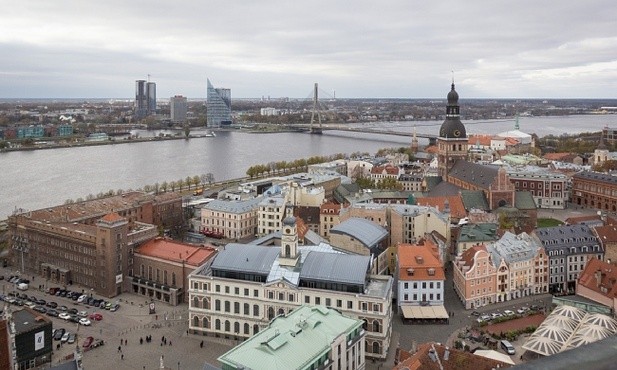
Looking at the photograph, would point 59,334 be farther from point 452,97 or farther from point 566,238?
point 452,97

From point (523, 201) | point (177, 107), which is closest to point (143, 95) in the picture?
point (177, 107)

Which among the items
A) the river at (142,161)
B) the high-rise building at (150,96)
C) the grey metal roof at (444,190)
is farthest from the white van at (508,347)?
the high-rise building at (150,96)

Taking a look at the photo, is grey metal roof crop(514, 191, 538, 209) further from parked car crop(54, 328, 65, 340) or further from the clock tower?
parked car crop(54, 328, 65, 340)

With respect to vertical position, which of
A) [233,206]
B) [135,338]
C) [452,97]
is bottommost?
[135,338]

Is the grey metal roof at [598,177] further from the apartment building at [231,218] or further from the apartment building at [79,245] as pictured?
the apartment building at [79,245]

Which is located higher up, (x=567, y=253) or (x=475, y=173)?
(x=475, y=173)

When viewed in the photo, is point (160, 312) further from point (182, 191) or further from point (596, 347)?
point (182, 191)

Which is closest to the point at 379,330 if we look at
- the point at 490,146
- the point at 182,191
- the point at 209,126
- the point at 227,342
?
the point at 227,342
